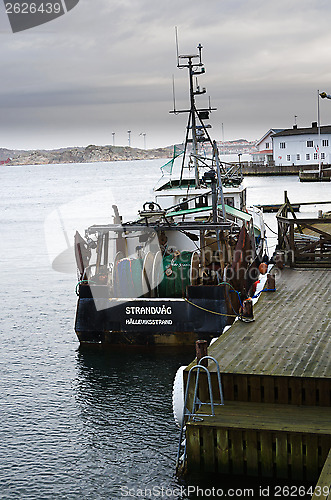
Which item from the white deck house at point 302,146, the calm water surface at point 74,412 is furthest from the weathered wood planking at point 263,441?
the white deck house at point 302,146

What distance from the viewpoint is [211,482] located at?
1106 centimetres

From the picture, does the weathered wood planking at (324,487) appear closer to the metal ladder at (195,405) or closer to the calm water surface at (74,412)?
the metal ladder at (195,405)

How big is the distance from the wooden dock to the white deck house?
95.1m

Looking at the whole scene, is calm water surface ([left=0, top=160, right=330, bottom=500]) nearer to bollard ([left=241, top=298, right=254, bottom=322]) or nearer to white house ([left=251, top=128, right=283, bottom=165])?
bollard ([left=241, top=298, right=254, bottom=322])

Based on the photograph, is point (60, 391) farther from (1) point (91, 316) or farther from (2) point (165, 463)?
(2) point (165, 463)

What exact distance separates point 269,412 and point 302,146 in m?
104

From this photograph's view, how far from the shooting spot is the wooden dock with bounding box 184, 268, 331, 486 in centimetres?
1030

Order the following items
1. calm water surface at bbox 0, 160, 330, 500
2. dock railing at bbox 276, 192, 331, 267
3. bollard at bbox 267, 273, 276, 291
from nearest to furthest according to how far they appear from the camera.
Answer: calm water surface at bbox 0, 160, 330, 500
bollard at bbox 267, 273, 276, 291
dock railing at bbox 276, 192, 331, 267

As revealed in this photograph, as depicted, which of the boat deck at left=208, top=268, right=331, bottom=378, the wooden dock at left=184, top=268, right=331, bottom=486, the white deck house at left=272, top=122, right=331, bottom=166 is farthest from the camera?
the white deck house at left=272, top=122, right=331, bottom=166

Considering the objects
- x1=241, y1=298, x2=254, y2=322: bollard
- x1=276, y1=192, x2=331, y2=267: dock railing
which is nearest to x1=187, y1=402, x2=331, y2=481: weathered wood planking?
x1=241, y1=298, x2=254, y2=322: bollard

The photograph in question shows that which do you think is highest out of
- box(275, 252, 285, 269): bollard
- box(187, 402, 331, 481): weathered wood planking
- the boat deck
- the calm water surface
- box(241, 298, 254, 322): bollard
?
box(275, 252, 285, 269): bollard

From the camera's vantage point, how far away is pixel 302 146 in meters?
110

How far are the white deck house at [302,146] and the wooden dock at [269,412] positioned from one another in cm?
9510

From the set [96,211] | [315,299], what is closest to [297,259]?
[315,299]
